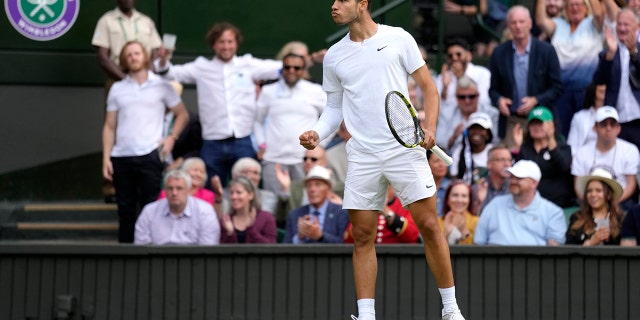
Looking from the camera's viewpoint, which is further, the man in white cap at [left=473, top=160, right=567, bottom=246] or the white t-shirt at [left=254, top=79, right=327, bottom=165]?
the white t-shirt at [left=254, top=79, right=327, bottom=165]

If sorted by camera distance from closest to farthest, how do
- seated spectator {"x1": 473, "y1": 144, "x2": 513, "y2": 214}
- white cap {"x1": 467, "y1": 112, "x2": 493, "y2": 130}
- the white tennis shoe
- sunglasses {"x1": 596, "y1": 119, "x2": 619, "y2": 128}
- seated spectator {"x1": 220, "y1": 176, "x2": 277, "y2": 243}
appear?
the white tennis shoe < seated spectator {"x1": 220, "y1": 176, "x2": 277, "y2": 243} < seated spectator {"x1": 473, "y1": 144, "x2": 513, "y2": 214} < sunglasses {"x1": 596, "y1": 119, "x2": 619, "y2": 128} < white cap {"x1": 467, "y1": 112, "x2": 493, "y2": 130}

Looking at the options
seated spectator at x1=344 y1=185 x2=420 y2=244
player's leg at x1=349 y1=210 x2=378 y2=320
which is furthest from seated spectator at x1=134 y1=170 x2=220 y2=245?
player's leg at x1=349 y1=210 x2=378 y2=320

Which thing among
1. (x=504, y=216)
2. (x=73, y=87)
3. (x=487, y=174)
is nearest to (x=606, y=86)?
(x=487, y=174)

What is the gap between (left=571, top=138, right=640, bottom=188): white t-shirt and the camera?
11.4 m

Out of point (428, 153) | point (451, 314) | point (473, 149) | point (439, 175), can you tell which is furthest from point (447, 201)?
point (451, 314)

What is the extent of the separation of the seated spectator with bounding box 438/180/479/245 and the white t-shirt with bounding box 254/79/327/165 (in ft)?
5.27

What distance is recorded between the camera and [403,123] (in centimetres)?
758

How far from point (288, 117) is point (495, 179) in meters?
1.96

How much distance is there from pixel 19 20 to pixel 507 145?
15.0 ft

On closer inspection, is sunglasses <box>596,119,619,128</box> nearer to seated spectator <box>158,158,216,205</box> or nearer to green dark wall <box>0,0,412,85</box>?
green dark wall <box>0,0,412,85</box>

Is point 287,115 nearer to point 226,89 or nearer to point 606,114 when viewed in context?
point 226,89

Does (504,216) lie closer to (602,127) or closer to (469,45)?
(602,127)

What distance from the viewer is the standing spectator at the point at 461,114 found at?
1194 cm

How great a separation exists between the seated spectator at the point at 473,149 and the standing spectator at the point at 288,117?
1.30 m
